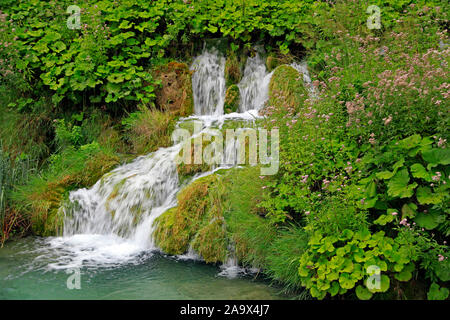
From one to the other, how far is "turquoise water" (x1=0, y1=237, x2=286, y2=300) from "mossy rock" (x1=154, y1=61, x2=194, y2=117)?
3.49 meters

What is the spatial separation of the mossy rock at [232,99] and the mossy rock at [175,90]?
0.68m

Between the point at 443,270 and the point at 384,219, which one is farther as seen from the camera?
the point at 384,219

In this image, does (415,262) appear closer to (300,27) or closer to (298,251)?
(298,251)

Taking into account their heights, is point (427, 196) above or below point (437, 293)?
above

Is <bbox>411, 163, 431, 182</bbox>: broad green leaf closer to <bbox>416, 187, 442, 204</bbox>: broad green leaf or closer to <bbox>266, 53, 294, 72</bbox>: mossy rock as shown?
<bbox>416, 187, 442, 204</bbox>: broad green leaf

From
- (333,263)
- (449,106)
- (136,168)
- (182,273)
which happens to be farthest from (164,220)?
(449,106)

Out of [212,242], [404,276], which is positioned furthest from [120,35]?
[404,276]

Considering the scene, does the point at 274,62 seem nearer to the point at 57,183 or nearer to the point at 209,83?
the point at 209,83

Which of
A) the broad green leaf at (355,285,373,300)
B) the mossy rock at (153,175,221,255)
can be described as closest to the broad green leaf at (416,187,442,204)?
the broad green leaf at (355,285,373,300)

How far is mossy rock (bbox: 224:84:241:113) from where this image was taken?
7871 mm

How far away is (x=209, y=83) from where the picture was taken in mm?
8305

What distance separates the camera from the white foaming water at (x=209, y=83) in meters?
8.12

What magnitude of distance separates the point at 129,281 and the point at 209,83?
491 centimetres
